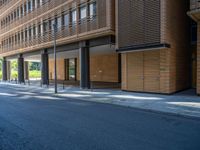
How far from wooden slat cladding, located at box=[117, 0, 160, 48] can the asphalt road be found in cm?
747

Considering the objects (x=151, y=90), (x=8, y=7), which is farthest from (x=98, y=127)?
(x=8, y=7)

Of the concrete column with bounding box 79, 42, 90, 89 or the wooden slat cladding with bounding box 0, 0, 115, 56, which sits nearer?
the wooden slat cladding with bounding box 0, 0, 115, 56

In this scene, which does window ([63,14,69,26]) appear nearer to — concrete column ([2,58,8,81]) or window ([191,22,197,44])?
window ([191,22,197,44])

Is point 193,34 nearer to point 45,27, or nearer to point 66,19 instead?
point 66,19

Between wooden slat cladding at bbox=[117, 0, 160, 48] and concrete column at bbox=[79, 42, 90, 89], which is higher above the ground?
wooden slat cladding at bbox=[117, 0, 160, 48]

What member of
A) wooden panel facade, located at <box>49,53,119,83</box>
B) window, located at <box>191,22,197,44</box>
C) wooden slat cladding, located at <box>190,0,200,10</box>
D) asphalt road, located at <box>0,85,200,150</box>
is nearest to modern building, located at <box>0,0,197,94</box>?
window, located at <box>191,22,197,44</box>

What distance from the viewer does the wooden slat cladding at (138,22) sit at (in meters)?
15.9

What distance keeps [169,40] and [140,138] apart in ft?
36.3

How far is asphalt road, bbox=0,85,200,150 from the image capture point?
5941 millimetres

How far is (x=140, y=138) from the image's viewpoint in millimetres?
6520

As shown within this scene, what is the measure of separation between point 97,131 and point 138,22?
11466 mm

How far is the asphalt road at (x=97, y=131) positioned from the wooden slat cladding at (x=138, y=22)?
24.5ft

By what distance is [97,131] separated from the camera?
728cm

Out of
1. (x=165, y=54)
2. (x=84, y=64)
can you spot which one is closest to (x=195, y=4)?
(x=165, y=54)
